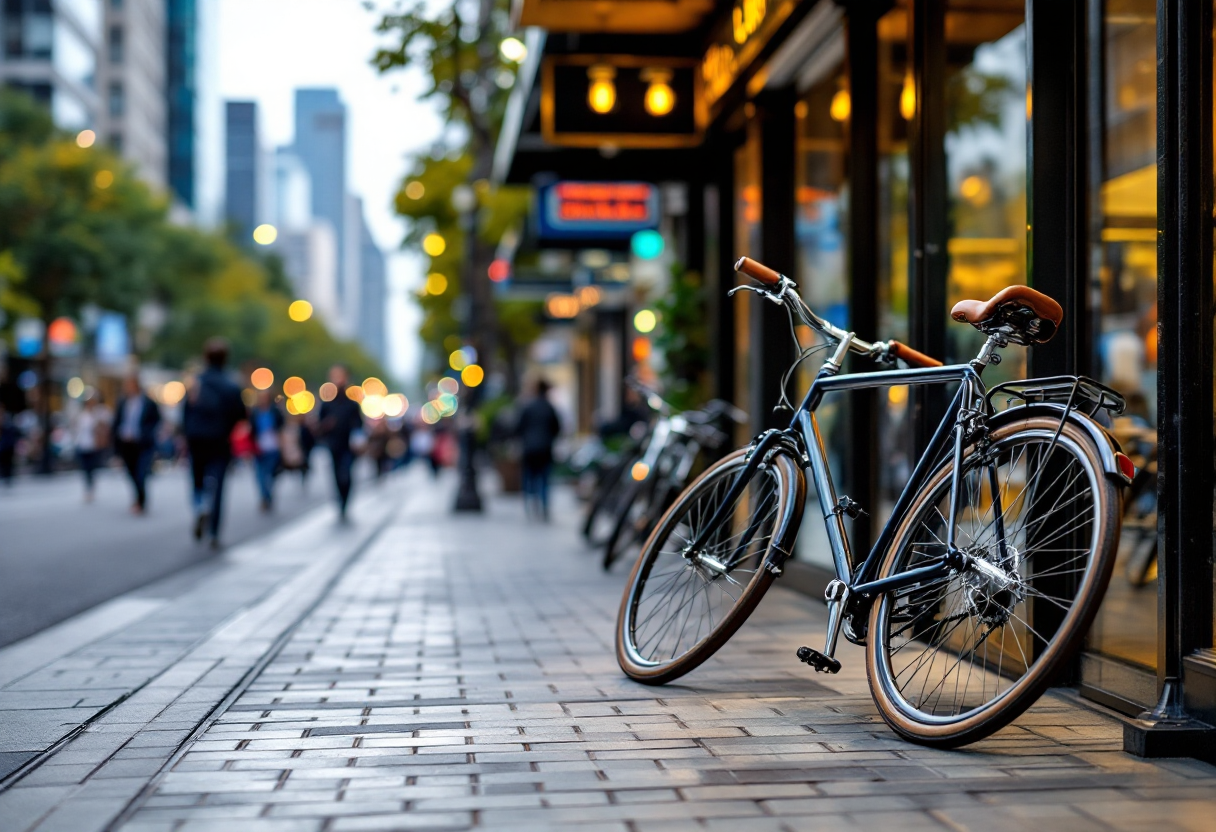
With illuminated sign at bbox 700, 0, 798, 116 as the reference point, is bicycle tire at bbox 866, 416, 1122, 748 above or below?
below

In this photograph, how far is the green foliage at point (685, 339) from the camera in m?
12.8

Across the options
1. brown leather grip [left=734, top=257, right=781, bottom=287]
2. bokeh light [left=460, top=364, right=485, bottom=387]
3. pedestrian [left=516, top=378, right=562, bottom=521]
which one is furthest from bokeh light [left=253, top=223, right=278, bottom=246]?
brown leather grip [left=734, top=257, right=781, bottom=287]

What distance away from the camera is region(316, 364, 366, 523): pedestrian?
1794 cm

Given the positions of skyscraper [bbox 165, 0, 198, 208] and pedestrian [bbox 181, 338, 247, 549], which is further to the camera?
skyscraper [bbox 165, 0, 198, 208]

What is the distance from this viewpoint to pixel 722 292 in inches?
471

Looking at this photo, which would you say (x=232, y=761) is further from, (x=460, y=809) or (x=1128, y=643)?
(x=1128, y=643)

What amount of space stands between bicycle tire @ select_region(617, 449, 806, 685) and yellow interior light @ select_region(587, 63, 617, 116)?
686cm

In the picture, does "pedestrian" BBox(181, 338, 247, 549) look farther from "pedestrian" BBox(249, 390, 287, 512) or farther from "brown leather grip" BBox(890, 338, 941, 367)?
"brown leather grip" BBox(890, 338, 941, 367)

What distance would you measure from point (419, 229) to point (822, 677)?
26.6 metres

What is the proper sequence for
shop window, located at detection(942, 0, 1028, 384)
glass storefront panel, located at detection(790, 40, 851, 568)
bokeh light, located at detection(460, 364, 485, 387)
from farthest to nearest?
1. bokeh light, located at detection(460, 364, 485, 387)
2. glass storefront panel, located at detection(790, 40, 851, 568)
3. shop window, located at detection(942, 0, 1028, 384)

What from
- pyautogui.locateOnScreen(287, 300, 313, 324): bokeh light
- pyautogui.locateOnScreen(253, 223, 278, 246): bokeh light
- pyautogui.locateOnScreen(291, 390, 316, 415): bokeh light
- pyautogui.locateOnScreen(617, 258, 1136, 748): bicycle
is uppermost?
pyautogui.locateOnScreen(287, 300, 313, 324): bokeh light

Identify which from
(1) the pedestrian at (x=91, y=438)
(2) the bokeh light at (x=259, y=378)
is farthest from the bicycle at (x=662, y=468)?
(1) the pedestrian at (x=91, y=438)

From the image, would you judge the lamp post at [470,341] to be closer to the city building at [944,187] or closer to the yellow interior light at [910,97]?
the city building at [944,187]

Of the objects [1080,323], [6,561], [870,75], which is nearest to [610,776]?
[1080,323]
